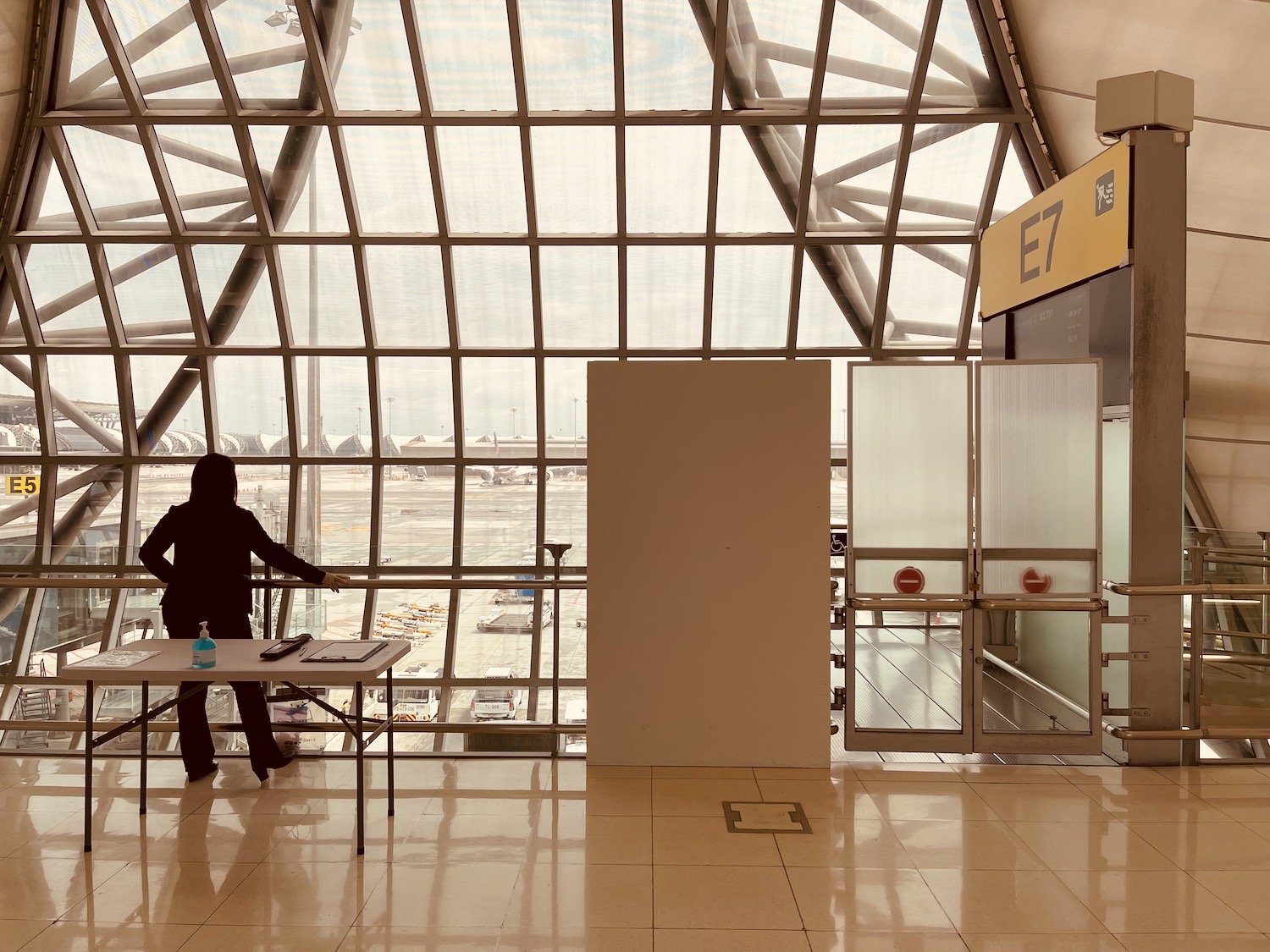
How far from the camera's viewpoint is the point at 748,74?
817 cm

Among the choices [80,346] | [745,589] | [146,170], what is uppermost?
[146,170]

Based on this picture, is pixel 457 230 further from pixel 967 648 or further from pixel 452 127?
pixel 967 648

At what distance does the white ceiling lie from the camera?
6.07 meters

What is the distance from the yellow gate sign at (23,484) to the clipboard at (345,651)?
7.93 metres

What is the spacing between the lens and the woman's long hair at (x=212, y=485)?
12.9 ft

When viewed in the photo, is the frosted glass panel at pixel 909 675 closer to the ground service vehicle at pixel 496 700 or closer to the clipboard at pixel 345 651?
the ground service vehicle at pixel 496 700

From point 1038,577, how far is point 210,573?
405 cm

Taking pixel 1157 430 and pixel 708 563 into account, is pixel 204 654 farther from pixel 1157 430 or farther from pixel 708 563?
pixel 1157 430

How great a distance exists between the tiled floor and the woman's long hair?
130 cm

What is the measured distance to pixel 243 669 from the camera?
3264 millimetres

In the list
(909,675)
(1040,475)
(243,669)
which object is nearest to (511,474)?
(909,675)

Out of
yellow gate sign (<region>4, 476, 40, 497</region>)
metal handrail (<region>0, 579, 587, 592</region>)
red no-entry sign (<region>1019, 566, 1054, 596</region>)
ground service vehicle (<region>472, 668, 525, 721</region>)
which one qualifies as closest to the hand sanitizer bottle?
metal handrail (<region>0, 579, 587, 592</region>)

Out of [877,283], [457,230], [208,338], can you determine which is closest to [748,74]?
[877,283]

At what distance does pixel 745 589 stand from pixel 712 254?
5.39m
